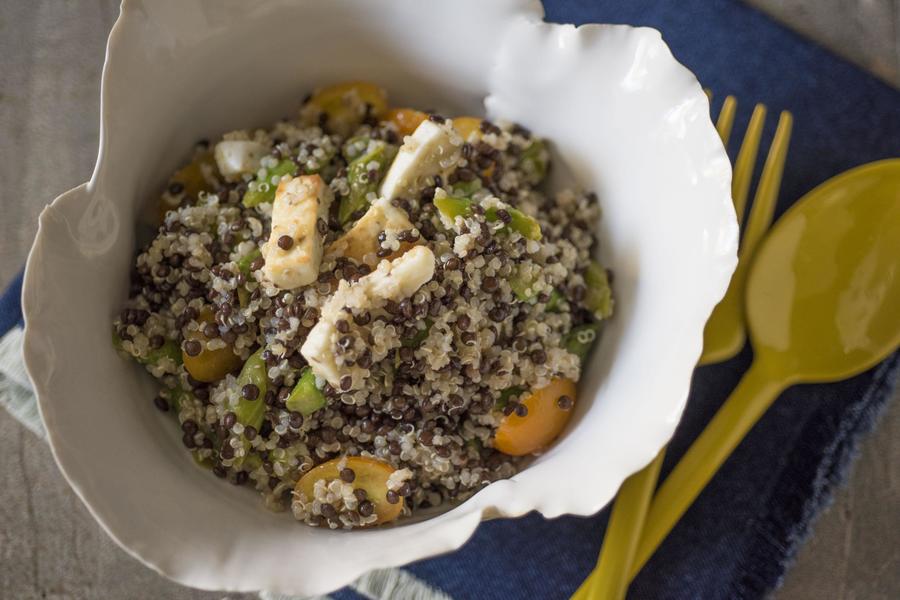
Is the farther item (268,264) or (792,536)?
(792,536)

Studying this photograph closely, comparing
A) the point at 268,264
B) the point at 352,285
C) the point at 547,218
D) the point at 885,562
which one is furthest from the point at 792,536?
the point at 268,264

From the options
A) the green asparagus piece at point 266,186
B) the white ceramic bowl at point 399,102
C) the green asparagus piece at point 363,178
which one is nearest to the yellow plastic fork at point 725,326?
the white ceramic bowl at point 399,102

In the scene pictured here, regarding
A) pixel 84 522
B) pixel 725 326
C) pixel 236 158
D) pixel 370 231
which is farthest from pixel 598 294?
pixel 84 522

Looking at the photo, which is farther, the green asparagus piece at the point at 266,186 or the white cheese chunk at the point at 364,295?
the green asparagus piece at the point at 266,186

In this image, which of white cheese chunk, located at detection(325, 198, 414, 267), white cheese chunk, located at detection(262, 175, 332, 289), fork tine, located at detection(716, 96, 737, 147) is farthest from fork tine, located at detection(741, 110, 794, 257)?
white cheese chunk, located at detection(262, 175, 332, 289)

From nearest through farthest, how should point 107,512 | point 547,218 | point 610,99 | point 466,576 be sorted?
1. point 107,512
2. point 610,99
3. point 547,218
4. point 466,576

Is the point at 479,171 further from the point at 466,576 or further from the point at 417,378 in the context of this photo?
the point at 466,576

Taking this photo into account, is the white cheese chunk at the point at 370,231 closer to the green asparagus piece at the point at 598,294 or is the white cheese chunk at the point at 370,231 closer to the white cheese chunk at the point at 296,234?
the white cheese chunk at the point at 296,234
